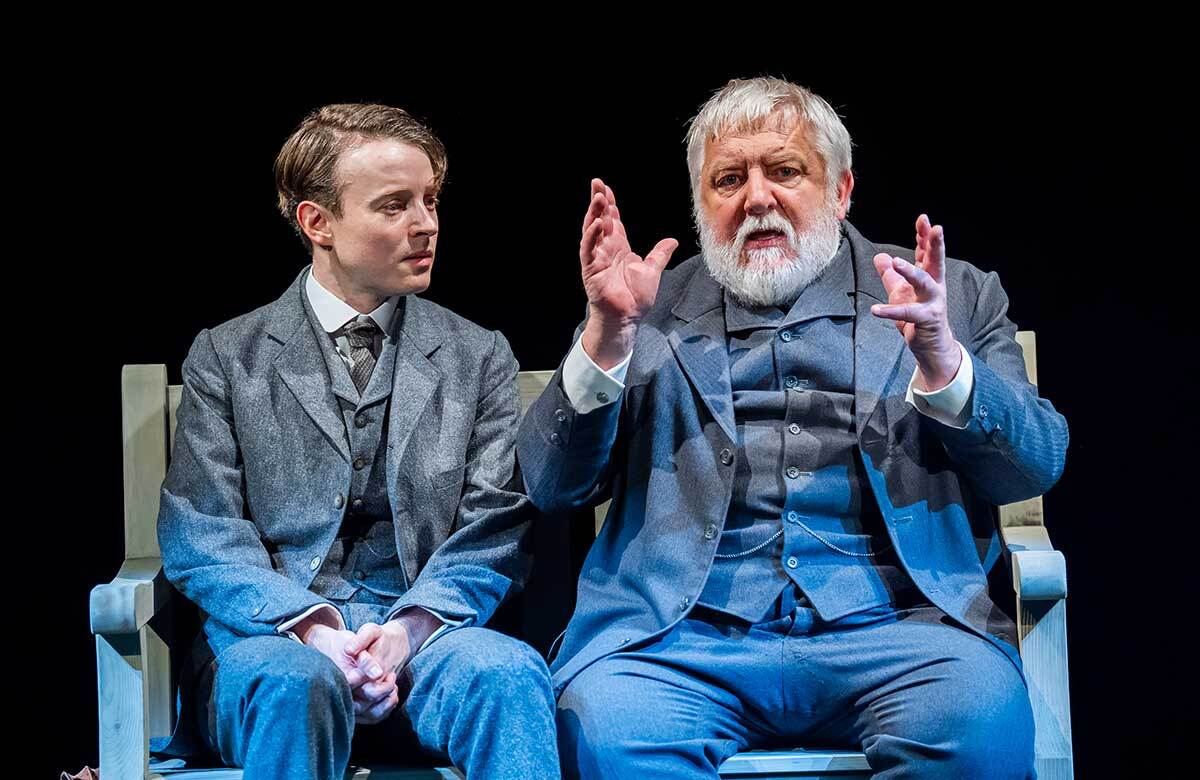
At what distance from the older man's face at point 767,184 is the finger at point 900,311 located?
49 centimetres

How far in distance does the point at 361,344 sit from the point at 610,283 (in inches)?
25.2

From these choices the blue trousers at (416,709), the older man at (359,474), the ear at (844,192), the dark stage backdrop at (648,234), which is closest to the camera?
the blue trousers at (416,709)

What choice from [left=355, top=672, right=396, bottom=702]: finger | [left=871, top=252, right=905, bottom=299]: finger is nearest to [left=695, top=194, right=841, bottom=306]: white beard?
[left=871, top=252, right=905, bottom=299]: finger

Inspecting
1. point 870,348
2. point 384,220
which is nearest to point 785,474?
point 870,348

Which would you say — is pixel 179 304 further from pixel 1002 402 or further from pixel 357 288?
pixel 1002 402

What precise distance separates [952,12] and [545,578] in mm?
1624

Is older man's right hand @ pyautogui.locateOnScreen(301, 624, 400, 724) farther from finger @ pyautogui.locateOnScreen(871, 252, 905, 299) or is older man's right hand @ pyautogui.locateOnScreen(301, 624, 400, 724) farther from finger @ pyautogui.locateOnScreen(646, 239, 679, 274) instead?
finger @ pyautogui.locateOnScreen(871, 252, 905, 299)

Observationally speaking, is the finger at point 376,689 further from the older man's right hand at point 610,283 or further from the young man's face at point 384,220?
the young man's face at point 384,220

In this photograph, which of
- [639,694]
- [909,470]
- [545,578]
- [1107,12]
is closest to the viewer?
[639,694]

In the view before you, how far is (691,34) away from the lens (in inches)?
152

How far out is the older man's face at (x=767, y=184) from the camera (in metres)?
3.24

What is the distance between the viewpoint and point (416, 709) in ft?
9.34

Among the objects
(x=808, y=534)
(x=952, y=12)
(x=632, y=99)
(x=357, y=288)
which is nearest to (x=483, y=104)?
(x=632, y=99)

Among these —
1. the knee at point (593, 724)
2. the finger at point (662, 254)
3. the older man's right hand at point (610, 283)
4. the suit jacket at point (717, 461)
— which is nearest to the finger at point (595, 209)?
the older man's right hand at point (610, 283)
